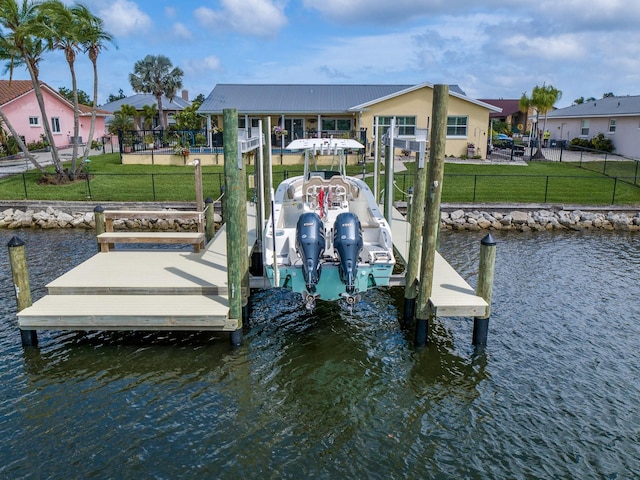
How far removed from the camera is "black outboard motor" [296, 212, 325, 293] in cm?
888

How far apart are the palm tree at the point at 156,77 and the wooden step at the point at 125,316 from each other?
139ft

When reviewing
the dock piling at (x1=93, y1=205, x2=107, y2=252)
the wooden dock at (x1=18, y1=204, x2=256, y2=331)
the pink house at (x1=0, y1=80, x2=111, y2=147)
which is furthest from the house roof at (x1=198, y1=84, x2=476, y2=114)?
the wooden dock at (x1=18, y1=204, x2=256, y2=331)

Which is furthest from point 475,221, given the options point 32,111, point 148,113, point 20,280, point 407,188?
point 32,111

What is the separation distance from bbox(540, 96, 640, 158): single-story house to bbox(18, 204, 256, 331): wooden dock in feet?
106

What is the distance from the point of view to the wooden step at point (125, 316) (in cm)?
856

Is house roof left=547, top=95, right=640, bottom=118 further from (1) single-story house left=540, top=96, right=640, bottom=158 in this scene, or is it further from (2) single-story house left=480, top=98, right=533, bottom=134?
(2) single-story house left=480, top=98, right=533, bottom=134

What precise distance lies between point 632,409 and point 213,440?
224 inches

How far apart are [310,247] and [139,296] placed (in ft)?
10.2

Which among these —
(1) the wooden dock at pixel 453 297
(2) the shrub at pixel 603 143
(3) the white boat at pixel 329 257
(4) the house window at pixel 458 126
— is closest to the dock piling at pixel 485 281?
(1) the wooden dock at pixel 453 297

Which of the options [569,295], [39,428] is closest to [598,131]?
[569,295]

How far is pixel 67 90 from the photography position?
2936 inches

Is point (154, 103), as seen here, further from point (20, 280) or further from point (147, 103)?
point (20, 280)

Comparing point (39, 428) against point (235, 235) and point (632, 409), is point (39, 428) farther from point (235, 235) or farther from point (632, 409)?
point (632, 409)

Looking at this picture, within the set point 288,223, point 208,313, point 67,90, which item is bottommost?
point 208,313
